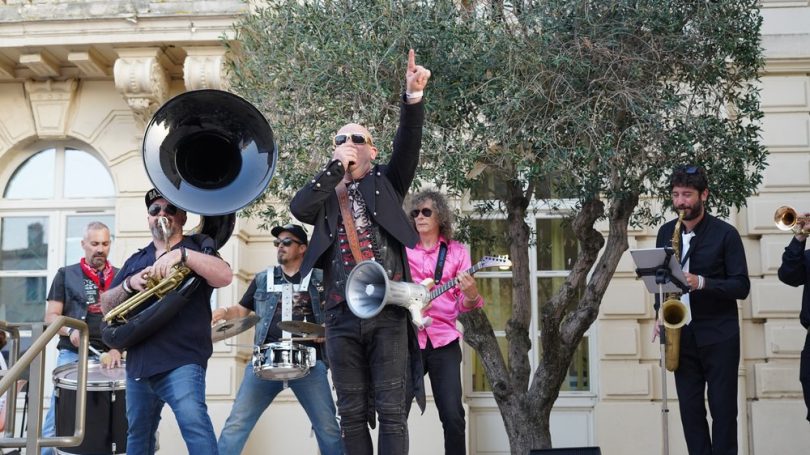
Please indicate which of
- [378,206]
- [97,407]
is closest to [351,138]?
[378,206]

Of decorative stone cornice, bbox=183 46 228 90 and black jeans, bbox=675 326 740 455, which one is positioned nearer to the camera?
black jeans, bbox=675 326 740 455

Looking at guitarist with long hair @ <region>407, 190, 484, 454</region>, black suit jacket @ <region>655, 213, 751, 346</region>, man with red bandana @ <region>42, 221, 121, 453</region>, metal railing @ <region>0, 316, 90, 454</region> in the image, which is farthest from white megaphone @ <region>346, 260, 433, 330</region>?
man with red bandana @ <region>42, 221, 121, 453</region>

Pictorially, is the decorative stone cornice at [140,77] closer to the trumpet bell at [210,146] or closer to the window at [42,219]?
the window at [42,219]

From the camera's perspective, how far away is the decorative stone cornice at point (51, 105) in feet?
40.5

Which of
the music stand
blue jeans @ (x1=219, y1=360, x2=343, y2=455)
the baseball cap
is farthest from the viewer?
the baseball cap

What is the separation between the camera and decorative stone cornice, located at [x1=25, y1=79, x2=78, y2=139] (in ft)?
40.5

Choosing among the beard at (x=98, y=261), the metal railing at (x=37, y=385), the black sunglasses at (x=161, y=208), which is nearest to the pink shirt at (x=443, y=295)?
the black sunglasses at (x=161, y=208)

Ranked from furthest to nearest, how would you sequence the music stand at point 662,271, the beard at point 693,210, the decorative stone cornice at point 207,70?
the decorative stone cornice at point 207,70
the beard at point 693,210
the music stand at point 662,271

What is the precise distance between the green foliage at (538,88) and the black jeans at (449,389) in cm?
116

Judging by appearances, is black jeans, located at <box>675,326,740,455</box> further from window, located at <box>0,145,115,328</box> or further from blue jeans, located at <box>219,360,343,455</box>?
window, located at <box>0,145,115,328</box>

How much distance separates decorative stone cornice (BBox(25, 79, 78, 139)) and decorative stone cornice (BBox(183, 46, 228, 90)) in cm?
168

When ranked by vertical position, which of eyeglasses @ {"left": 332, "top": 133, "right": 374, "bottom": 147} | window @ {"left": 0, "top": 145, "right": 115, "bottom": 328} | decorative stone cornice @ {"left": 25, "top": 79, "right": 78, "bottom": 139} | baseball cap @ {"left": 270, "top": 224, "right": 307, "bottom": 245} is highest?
decorative stone cornice @ {"left": 25, "top": 79, "right": 78, "bottom": 139}

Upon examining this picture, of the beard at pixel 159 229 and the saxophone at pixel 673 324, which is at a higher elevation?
the beard at pixel 159 229

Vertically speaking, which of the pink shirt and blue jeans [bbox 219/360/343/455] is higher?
the pink shirt
